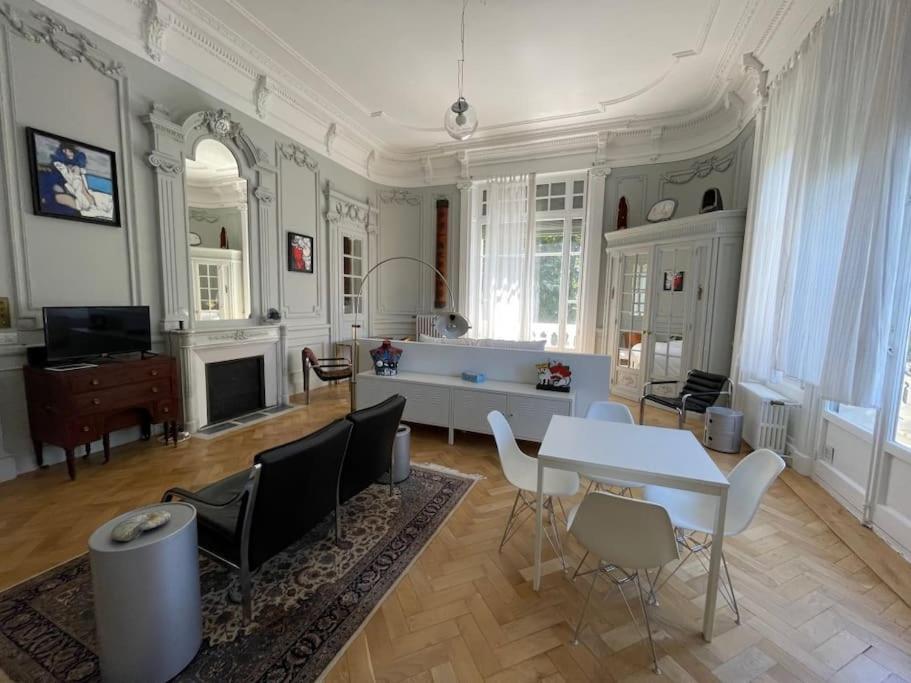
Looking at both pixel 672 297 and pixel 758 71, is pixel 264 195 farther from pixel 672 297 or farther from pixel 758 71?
pixel 758 71

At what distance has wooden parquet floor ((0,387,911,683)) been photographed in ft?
4.85

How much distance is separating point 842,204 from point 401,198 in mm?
5987

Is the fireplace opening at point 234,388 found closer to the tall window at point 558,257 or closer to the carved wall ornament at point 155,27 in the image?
the carved wall ornament at point 155,27

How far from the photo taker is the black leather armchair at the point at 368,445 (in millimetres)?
2150

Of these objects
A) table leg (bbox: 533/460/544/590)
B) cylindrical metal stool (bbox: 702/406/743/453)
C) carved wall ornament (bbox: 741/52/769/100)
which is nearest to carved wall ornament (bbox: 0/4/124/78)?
table leg (bbox: 533/460/544/590)

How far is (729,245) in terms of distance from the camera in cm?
423

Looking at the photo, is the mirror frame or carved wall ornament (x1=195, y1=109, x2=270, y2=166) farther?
carved wall ornament (x1=195, y1=109, x2=270, y2=166)

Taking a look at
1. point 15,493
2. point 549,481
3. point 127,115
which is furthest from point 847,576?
point 127,115

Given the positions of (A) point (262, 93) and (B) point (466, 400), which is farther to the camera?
(A) point (262, 93)

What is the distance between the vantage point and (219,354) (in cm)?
406

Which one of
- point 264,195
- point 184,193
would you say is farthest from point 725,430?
point 184,193

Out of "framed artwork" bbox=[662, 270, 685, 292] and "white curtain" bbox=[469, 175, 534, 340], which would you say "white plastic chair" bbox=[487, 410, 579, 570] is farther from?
"white curtain" bbox=[469, 175, 534, 340]

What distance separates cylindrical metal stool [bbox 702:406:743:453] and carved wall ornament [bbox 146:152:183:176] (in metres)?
5.61

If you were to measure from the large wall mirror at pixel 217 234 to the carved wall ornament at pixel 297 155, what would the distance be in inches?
30.0
